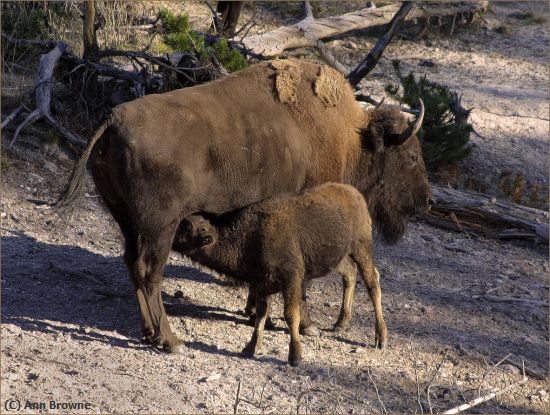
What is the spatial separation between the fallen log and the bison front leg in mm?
4401

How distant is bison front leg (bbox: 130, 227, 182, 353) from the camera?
247 inches

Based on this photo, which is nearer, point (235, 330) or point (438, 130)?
point (235, 330)

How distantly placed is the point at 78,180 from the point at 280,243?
149 centimetres

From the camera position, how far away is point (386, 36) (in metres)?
9.93

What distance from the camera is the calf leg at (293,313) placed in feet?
20.9

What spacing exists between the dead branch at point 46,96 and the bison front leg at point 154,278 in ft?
10.2

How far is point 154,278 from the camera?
20.9 feet

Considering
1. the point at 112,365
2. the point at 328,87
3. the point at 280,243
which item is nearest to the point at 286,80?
the point at 328,87

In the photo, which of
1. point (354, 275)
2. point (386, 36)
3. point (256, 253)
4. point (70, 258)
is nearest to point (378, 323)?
point (354, 275)

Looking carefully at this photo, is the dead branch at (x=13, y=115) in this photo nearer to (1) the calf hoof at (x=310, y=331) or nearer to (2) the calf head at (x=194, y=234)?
(2) the calf head at (x=194, y=234)

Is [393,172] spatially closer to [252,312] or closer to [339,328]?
[339,328]

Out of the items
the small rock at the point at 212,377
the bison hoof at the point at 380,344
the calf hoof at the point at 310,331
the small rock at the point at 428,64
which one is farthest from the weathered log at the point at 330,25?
the small rock at the point at 212,377

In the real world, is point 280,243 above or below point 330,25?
below

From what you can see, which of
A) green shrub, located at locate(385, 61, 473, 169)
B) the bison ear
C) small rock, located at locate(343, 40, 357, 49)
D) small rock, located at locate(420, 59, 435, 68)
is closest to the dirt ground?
the bison ear
